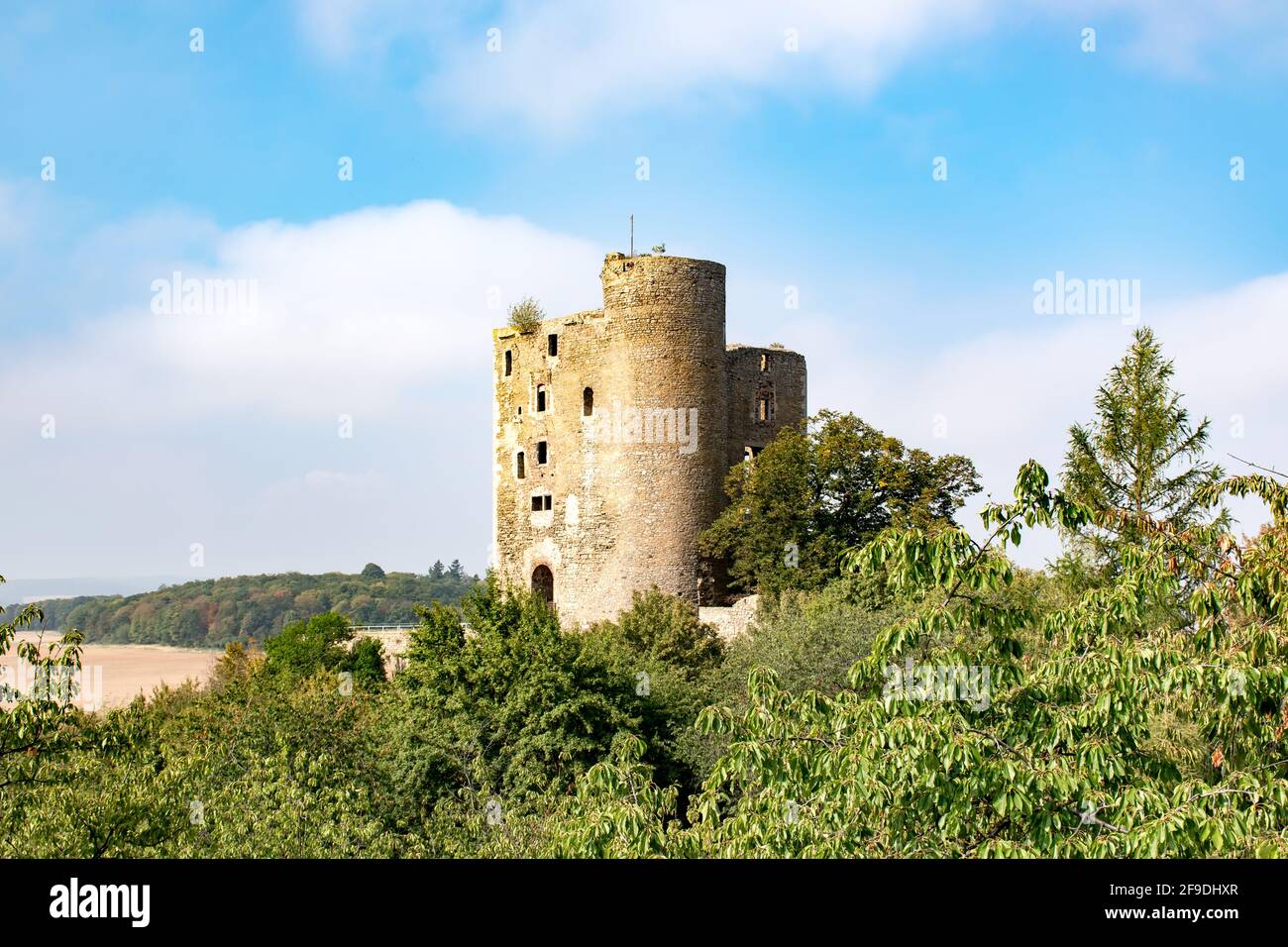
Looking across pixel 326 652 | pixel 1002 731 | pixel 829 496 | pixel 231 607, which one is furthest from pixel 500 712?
pixel 231 607

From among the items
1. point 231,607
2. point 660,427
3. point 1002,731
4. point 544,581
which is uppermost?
point 660,427

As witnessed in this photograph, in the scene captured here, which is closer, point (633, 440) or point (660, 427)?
point (660, 427)

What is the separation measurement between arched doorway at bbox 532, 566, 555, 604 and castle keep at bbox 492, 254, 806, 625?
10.5 inches

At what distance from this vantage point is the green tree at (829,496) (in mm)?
29922

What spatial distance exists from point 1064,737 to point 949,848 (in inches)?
46.3

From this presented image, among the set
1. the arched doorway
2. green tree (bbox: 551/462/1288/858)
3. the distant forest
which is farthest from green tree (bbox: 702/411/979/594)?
the distant forest

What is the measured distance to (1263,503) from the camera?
9.65 meters

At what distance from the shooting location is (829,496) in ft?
100

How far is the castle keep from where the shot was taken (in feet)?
107

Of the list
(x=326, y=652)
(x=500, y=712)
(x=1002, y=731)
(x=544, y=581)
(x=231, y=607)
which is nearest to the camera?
(x=1002, y=731)

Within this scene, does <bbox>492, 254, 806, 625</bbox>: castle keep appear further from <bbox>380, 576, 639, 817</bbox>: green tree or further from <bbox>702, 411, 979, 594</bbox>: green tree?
<bbox>380, 576, 639, 817</bbox>: green tree

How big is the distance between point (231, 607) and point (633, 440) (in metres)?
78.7

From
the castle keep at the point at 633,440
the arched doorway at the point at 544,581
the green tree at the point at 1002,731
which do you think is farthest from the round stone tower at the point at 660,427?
the green tree at the point at 1002,731

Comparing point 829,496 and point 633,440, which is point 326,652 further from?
point 829,496
